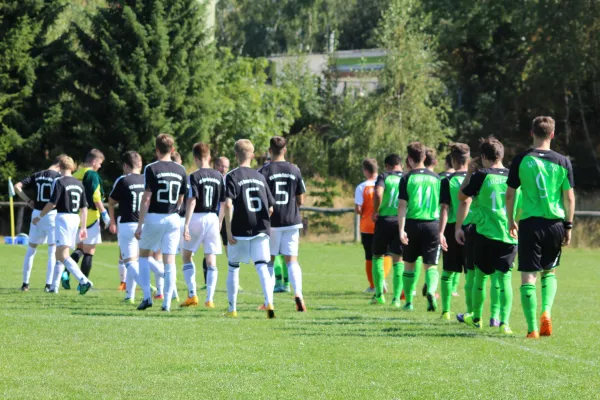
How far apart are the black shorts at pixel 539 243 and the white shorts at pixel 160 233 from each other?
4.63 m

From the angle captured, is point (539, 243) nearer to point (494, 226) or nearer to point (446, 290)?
point (494, 226)

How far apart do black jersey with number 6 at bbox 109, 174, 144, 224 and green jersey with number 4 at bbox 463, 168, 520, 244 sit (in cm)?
493

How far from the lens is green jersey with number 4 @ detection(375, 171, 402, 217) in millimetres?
14891

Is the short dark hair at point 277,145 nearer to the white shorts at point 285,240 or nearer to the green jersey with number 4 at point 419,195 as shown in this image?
the white shorts at point 285,240

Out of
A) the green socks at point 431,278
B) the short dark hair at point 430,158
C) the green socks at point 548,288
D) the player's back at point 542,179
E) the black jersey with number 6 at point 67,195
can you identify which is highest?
the short dark hair at point 430,158

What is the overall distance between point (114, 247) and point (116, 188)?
1849 centimetres

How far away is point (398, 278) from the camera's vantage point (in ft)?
48.3

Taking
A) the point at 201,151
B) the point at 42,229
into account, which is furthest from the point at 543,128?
the point at 42,229

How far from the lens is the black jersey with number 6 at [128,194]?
14.0 meters

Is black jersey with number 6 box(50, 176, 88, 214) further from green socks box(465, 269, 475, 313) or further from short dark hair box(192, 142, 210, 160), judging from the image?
green socks box(465, 269, 475, 313)

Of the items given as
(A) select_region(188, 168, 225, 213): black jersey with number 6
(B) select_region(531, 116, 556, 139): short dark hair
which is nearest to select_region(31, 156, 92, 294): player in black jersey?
(A) select_region(188, 168, 225, 213): black jersey with number 6

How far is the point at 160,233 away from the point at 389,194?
3.71 m

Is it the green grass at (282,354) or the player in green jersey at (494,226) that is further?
the player in green jersey at (494,226)

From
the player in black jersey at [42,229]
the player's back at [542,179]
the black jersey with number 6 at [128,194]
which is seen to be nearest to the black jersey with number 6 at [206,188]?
the black jersey with number 6 at [128,194]
